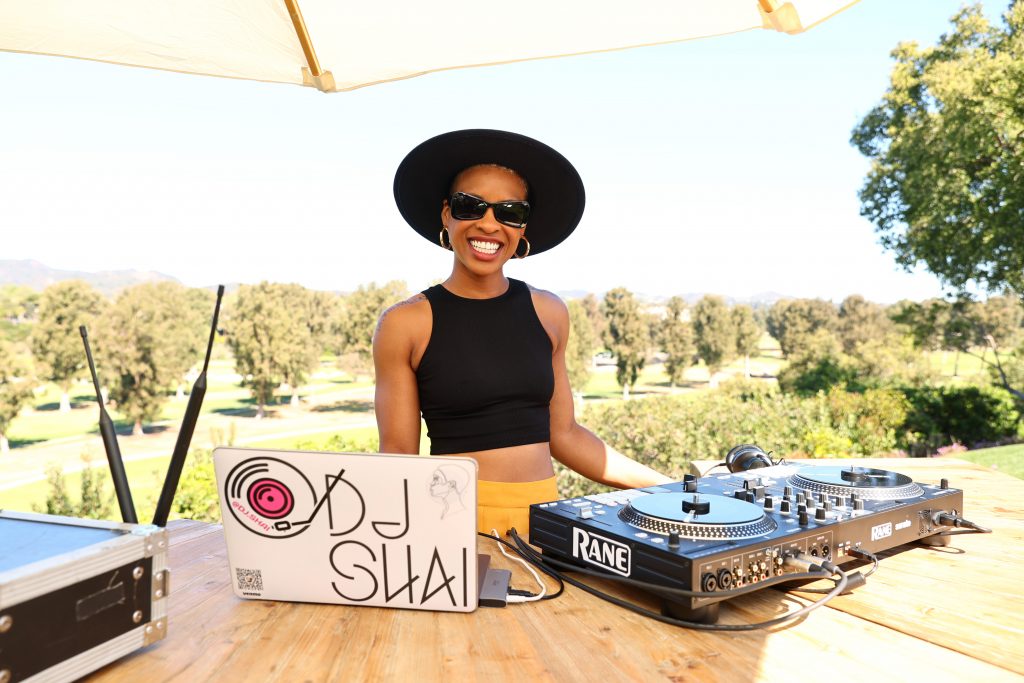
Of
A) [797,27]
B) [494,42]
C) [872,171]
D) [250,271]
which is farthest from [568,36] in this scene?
[250,271]

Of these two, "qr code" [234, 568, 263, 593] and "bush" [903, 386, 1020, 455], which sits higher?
"qr code" [234, 568, 263, 593]

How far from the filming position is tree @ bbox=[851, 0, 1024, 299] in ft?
43.1

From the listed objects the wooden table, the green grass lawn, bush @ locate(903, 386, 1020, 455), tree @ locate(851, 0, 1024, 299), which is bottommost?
the green grass lawn

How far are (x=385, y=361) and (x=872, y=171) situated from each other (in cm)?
1785

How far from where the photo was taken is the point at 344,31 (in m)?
2.10

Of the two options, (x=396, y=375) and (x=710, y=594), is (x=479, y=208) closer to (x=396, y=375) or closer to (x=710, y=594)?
(x=396, y=375)

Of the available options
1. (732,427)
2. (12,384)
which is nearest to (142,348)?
(12,384)

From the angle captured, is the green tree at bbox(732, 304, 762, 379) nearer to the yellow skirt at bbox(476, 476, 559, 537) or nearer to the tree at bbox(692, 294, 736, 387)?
the tree at bbox(692, 294, 736, 387)

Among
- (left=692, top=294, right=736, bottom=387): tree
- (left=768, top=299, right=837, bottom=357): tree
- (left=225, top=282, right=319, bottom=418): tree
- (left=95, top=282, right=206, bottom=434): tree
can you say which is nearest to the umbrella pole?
(left=95, top=282, right=206, bottom=434): tree

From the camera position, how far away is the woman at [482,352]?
2.24 metres

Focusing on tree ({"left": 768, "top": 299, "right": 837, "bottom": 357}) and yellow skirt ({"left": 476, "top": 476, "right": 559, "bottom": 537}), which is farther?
tree ({"left": 768, "top": 299, "right": 837, "bottom": 357})

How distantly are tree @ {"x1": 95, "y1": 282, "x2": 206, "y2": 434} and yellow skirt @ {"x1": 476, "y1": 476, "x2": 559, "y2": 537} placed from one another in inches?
842

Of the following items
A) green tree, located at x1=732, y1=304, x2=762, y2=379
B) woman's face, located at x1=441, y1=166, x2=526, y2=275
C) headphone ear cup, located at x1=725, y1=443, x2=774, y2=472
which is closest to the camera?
headphone ear cup, located at x1=725, y1=443, x2=774, y2=472

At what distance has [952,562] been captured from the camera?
1.62m
